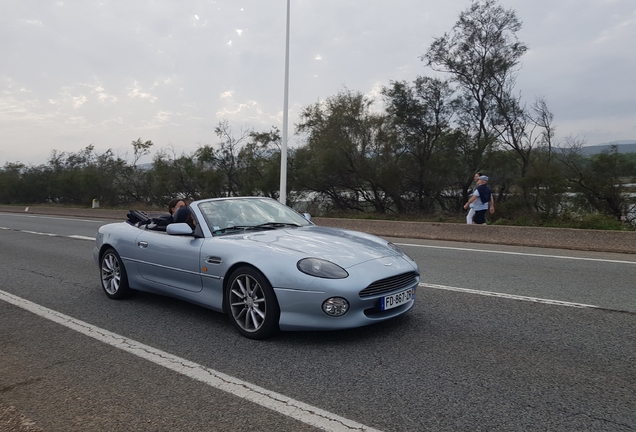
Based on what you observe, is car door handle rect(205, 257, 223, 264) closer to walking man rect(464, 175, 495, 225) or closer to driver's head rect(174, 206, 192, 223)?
driver's head rect(174, 206, 192, 223)

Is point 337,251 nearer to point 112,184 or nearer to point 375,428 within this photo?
point 375,428

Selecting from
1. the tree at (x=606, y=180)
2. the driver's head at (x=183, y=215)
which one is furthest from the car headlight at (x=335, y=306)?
the tree at (x=606, y=180)

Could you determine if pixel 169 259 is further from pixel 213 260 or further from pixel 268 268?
pixel 268 268

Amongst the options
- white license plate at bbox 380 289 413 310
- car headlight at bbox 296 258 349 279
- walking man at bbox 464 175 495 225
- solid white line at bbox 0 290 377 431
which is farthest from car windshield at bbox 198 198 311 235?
walking man at bbox 464 175 495 225

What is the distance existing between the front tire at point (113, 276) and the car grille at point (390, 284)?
136 inches

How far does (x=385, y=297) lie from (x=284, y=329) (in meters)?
0.94

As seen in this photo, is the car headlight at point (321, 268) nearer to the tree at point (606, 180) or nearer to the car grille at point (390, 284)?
the car grille at point (390, 284)

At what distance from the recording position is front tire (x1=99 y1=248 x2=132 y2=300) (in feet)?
20.7

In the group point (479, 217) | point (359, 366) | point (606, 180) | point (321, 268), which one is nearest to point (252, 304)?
point (321, 268)

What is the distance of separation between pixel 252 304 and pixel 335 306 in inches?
33.1

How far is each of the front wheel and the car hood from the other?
0.37 m

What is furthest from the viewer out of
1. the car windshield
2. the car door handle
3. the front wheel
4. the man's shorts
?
the man's shorts

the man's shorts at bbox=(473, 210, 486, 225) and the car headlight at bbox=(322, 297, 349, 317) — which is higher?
the man's shorts at bbox=(473, 210, 486, 225)

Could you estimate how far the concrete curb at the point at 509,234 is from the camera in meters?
10.5
